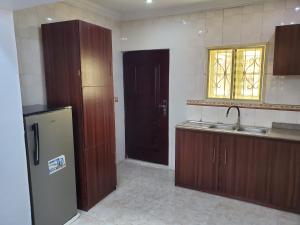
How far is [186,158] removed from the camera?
322cm

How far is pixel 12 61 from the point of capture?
1804mm

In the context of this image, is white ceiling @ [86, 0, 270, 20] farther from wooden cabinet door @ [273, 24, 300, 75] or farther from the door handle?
the door handle

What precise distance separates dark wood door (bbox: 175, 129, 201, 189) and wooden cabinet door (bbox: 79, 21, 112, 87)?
127 centimetres

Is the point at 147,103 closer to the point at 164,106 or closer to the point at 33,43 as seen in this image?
the point at 164,106

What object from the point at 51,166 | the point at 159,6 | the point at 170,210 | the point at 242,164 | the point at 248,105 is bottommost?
the point at 170,210

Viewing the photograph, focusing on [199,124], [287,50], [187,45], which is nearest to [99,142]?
[199,124]

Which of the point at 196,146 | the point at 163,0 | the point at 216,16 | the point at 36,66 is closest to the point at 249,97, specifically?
the point at 196,146

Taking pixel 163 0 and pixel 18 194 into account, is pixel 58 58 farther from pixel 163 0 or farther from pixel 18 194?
pixel 163 0

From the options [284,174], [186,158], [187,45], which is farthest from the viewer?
[187,45]

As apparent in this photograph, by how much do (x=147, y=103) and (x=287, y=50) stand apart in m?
2.20

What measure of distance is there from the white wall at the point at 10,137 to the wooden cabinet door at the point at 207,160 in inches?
83.2

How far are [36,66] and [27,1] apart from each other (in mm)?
1146

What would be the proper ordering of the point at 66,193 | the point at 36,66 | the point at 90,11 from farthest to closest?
the point at 90,11
the point at 36,66
the point at 66,193

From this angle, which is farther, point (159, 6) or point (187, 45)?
point (187, 45)
